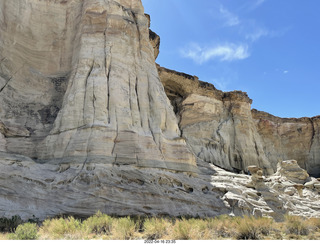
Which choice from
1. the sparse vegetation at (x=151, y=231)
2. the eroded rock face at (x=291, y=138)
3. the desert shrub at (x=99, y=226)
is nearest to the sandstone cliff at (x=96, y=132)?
the desert shrub at (x=99, y=226)

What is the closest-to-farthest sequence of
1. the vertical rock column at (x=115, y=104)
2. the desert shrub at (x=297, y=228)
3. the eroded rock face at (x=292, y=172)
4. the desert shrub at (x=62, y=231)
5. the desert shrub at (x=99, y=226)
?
the desert shrub at (x=62, y=231), the desert shrub at (x=99, y=226), the desert shrub at (x=297, y=228), the vertical rock column at (x=115, y=104), the eroded rock face at (x=292, y=172)

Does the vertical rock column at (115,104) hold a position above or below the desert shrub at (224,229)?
above

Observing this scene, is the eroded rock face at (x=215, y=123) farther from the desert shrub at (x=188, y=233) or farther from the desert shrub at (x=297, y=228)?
the desert shrub at (x=188, y=233)

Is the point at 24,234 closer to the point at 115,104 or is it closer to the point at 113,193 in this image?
the point at 113,193

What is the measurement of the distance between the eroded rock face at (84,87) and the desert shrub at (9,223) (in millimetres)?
3619

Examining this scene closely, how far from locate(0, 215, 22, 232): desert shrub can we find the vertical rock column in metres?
3.56

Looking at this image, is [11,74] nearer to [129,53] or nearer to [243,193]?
[129,53]

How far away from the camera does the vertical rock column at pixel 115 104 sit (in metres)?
12.2

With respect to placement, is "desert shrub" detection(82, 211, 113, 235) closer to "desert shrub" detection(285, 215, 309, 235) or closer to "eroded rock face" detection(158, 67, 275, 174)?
"desert shrub" detection(285, 215, 309, 235)

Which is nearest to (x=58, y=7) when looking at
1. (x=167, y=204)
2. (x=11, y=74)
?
(x=11, y=74)

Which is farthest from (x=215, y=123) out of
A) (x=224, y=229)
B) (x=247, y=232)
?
(x=247, y=232)

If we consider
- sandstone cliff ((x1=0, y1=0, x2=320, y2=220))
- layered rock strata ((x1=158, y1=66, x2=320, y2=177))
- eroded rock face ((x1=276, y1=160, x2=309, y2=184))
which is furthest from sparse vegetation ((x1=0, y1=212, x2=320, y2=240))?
layered rock strata ((x1=158, y1=66, x2=320, y2=177))

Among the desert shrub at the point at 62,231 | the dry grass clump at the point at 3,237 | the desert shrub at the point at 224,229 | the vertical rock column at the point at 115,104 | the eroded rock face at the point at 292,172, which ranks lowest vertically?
the dry grass clump at the point at 3,237

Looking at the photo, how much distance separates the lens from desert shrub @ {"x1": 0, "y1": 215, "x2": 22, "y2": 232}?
25.7 feet
